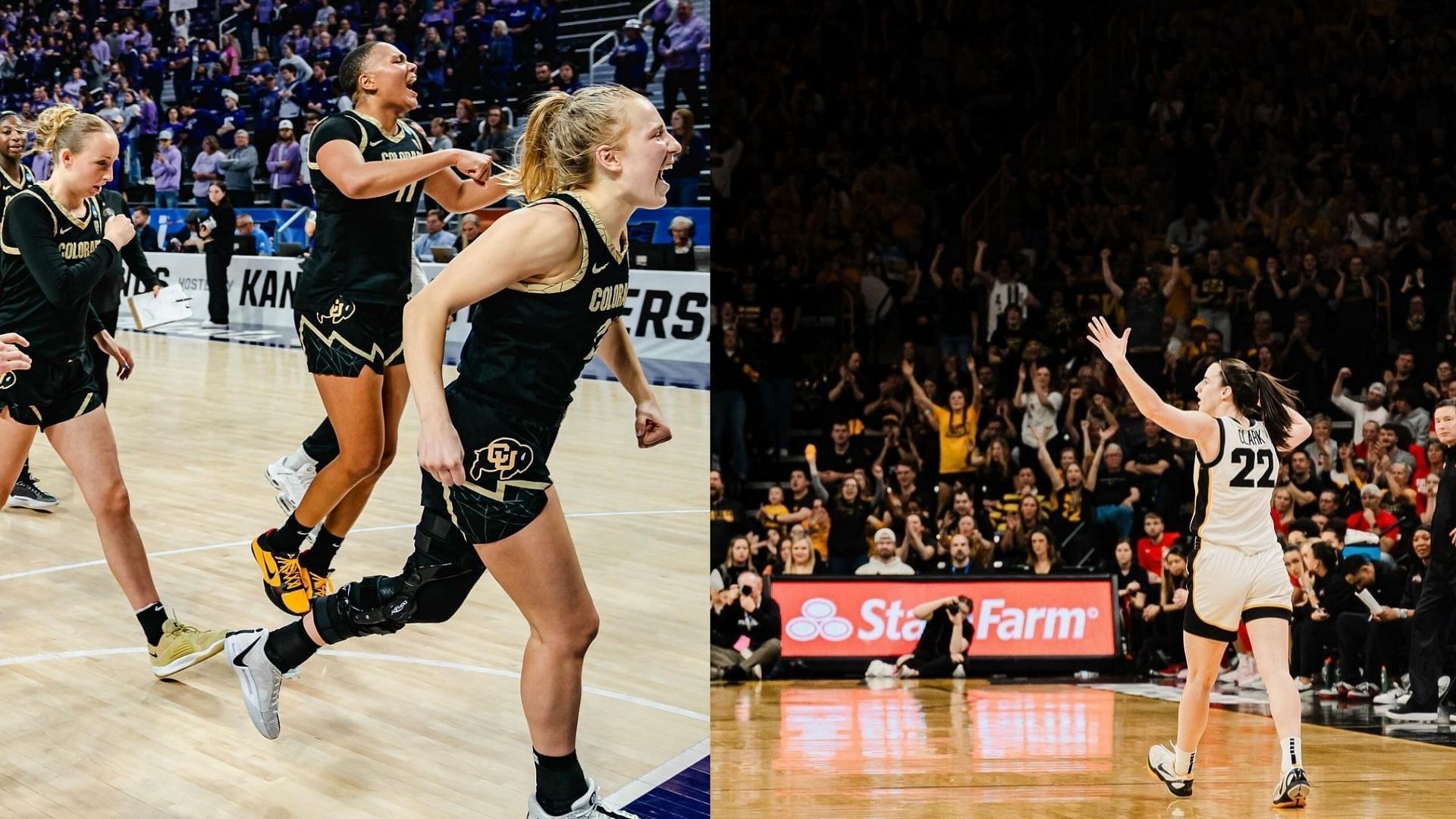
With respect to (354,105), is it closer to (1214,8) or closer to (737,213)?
(737,213)

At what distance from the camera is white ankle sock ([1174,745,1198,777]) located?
4.16 meters

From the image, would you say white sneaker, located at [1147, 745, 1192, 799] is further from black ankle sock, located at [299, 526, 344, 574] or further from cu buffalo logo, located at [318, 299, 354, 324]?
cu buffalo logo, located at [318, 299, 354, 324]

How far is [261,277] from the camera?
14188 mm

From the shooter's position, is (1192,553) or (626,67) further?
(626,67)

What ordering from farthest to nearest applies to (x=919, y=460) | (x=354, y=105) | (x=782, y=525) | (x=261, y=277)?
(x=261, y=277)
(x=919, y=460)
(x=782, y=525)
(x=354, y=105)

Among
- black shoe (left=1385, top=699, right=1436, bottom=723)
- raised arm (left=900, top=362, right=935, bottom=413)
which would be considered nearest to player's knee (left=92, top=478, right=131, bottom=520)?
black shoe (left=1385, top=699, right=1436, bottom=723)

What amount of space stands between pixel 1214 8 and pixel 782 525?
6337mm

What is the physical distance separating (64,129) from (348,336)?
0.99 metres

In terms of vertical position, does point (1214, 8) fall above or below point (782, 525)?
above

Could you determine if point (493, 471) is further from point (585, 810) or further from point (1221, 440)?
point (1221, 440)

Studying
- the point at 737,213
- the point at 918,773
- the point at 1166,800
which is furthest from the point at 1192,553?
the point at 737,213

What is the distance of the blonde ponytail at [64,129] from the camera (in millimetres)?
3715

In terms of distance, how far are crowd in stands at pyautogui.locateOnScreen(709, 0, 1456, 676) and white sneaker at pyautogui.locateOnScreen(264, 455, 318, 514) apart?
330cm

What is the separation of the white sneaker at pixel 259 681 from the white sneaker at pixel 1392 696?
5013 mm
